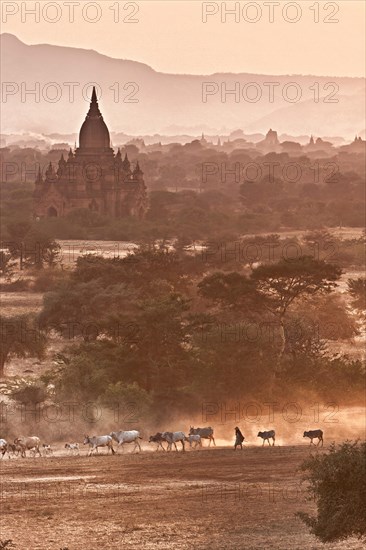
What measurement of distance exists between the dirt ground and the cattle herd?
254mm

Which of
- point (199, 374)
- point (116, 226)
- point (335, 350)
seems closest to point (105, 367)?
point (199, 374)

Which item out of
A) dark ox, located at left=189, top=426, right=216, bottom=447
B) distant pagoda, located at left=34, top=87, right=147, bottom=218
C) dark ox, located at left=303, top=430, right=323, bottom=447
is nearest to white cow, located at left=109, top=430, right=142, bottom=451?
dark ox, located at left=189, top=426, right=216, bottom=447

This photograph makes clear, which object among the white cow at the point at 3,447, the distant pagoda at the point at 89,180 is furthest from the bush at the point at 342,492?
the distant pagoda at the point at 89,180

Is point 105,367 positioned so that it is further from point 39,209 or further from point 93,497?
point 39,209

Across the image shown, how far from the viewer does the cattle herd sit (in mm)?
31391

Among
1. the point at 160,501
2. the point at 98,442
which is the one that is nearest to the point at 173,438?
the point at 98,442

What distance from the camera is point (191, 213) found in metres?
109

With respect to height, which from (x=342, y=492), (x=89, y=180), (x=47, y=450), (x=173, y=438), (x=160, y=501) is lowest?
(x=160, y=501)

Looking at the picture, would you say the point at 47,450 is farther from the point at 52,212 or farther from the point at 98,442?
the point at 52,212

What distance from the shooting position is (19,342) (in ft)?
145

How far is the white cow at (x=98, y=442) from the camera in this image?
31469mm

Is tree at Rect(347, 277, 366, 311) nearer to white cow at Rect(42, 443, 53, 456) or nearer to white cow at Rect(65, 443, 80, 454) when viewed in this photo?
white cow at Rect(65, 443, 80, 454)

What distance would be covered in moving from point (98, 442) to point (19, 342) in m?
13.0

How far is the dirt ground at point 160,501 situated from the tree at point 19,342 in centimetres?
1143
